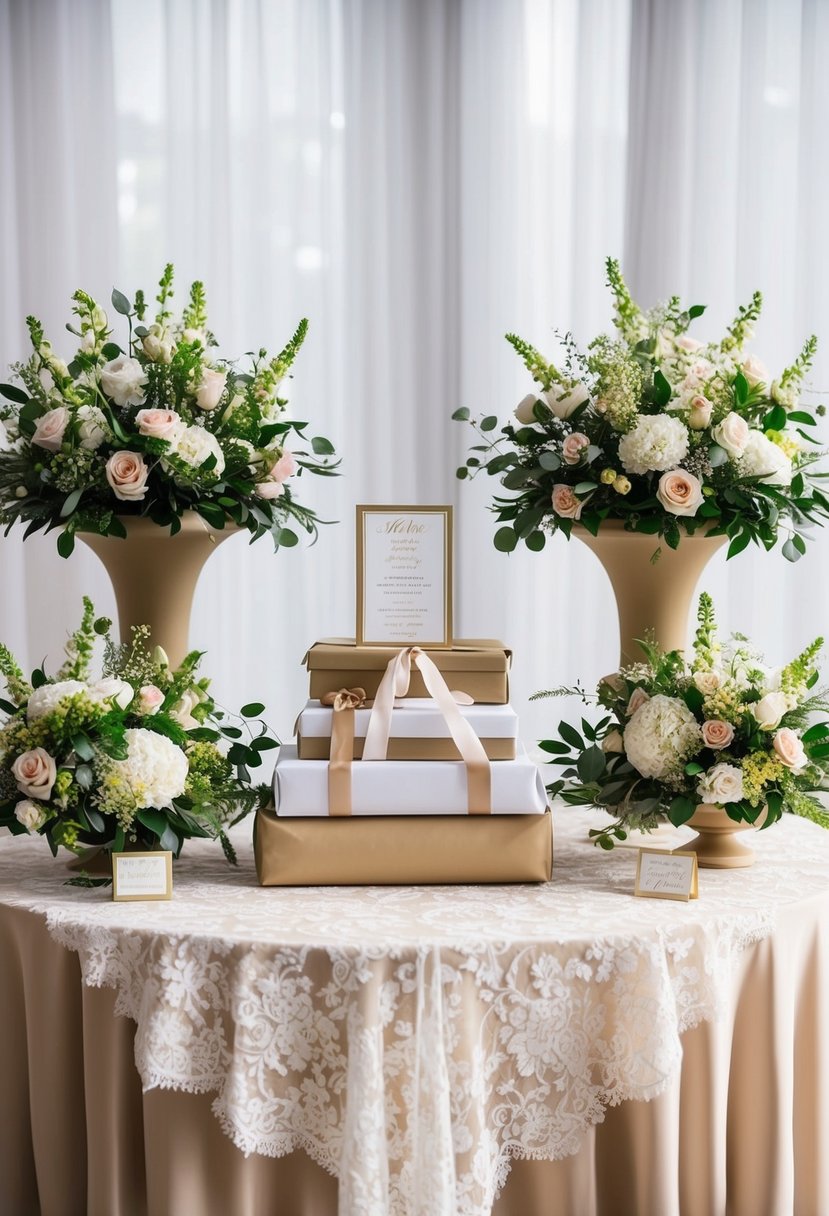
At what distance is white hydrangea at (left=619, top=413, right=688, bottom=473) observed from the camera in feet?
7.05

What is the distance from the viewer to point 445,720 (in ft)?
6.75

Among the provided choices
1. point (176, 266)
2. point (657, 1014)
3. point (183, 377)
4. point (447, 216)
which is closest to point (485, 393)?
point (447, 216)

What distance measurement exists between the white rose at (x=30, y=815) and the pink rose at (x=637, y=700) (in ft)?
3.31

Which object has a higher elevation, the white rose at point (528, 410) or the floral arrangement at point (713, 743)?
the white rose at point (528, 410)

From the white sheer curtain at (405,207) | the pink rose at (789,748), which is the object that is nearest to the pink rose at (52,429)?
the pink rose at (789,748)

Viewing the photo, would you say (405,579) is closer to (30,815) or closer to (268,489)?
(268,489)

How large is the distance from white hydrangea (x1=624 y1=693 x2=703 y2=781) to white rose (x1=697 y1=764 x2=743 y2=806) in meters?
0.06

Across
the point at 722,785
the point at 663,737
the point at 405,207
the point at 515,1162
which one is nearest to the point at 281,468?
the point at 663,737

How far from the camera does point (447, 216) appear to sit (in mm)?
4090

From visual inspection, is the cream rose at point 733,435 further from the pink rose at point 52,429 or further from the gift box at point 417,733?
the pink rose at point 52,429

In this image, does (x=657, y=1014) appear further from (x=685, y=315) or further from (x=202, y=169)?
(x=202, y=169)

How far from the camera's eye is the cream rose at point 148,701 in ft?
6.62

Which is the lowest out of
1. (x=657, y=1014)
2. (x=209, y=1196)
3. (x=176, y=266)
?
(x=209, y=1196)

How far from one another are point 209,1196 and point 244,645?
242 centimetres
